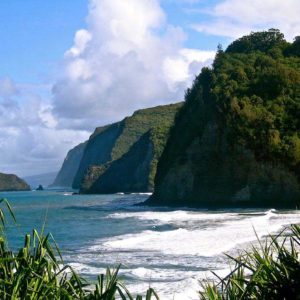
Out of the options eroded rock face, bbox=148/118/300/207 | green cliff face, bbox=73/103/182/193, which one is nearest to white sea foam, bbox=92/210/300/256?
eroded rock face, bbox=148/118/300/207

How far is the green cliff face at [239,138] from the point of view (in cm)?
5119

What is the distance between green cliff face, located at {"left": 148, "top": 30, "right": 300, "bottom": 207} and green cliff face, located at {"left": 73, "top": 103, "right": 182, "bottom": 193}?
115ft

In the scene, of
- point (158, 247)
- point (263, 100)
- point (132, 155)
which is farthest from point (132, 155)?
point (158, 247)

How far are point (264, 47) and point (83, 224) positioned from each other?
1665 inches

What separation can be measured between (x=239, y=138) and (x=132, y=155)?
5996 centimetres

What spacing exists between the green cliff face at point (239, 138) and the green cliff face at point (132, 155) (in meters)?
35.2

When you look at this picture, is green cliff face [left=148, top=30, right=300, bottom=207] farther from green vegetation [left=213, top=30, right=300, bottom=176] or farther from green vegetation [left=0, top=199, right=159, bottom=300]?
green vegetation [left=0, top=199, right=159, bottom=300]

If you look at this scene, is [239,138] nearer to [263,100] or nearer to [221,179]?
[221,179]

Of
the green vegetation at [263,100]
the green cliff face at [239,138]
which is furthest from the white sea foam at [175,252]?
the green vegetation at [263,100]

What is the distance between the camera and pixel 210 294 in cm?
559

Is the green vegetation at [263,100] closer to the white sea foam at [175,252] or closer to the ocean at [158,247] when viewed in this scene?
the ocean at [158,247]

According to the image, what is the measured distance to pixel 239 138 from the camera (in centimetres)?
5422

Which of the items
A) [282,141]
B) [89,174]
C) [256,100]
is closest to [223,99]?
[256,100]

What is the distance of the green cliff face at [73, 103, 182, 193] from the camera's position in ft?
345
